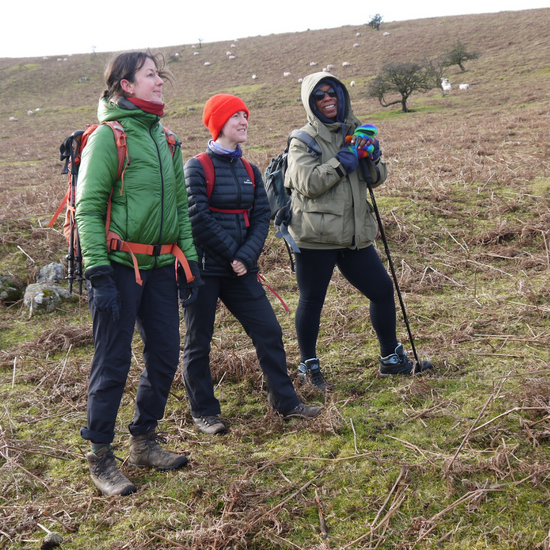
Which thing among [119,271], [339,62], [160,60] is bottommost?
[119,271]

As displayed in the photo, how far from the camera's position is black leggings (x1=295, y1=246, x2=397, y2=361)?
3.78m

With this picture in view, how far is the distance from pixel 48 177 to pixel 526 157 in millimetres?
12374

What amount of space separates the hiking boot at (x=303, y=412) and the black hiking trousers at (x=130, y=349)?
93 cm

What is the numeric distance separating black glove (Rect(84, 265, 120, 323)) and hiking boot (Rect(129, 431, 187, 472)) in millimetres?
874

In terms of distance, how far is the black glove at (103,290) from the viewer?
8.59 feet

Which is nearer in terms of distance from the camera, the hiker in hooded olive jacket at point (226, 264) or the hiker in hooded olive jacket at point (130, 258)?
the hiker in hooded olive jacket at point (130, 258)

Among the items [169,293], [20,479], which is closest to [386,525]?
[169,293]

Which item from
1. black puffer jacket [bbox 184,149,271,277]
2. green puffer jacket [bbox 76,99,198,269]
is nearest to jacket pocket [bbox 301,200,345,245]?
black puffer jacket [bbox 184,149,271,277]

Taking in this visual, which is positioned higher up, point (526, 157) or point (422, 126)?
point (422, 126)

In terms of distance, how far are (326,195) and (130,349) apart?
1.79 m

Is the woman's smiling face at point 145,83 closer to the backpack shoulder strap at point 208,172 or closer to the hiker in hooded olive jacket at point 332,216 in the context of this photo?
the backpack shoulder strap at point 208,172

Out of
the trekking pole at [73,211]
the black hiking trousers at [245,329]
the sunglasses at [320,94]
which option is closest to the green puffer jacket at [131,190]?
the trekking pole at [73,211]

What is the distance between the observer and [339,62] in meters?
44.3

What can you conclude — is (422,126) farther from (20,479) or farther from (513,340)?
(20,479)
